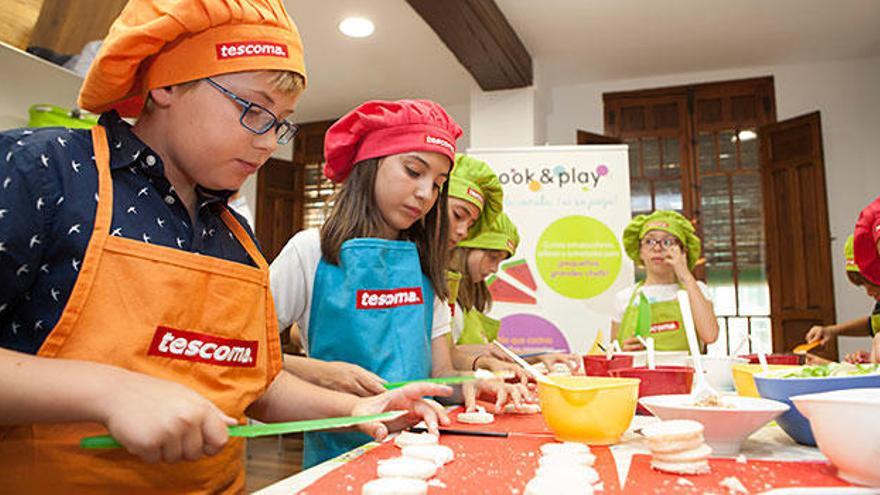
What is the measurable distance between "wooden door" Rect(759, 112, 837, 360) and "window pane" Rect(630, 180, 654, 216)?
1015 mm

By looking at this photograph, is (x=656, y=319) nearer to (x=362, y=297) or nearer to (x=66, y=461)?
(x=362, y=297)

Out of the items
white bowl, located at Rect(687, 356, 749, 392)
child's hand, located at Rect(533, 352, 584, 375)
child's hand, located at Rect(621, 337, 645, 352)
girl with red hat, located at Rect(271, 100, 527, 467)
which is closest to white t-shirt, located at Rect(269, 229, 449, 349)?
girl with red hat, located at Rect(271, 100, 527, 467)

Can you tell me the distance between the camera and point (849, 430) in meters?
0.70

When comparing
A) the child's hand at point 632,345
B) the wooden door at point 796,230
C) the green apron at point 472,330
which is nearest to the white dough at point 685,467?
the green apron at point 472,330

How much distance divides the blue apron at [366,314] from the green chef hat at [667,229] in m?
2.50

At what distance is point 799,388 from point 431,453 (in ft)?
1.99

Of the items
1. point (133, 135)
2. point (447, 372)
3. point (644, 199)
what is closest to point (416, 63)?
point (644, 199)

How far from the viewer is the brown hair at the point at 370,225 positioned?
4.94ft

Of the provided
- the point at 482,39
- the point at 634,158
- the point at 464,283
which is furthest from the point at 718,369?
the point at 634,158

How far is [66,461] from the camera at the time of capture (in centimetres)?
77

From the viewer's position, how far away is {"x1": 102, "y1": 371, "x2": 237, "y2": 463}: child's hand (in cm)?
65

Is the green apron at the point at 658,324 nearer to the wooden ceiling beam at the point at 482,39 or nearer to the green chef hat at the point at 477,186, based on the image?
the green chef hat at the point at 477,186

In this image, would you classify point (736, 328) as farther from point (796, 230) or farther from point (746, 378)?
point (746, 378)

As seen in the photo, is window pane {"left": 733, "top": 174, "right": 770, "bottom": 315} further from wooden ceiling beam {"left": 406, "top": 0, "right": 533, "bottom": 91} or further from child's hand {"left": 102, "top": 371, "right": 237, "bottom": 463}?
child's hand {"left": 102, "top": 371, "right": 237, "bottom": 463}
